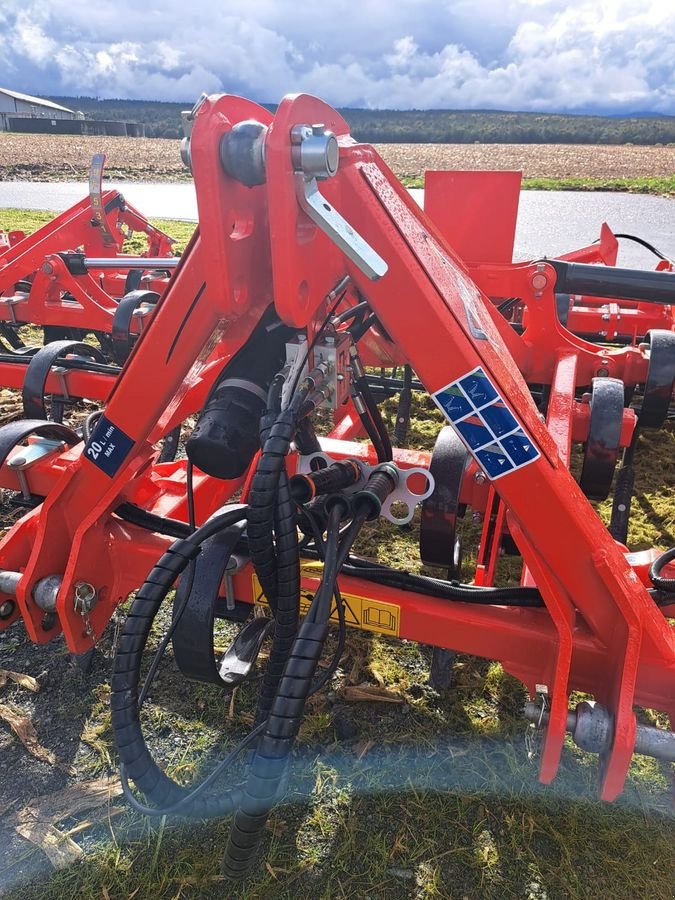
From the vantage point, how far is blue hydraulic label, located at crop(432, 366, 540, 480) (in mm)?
1671

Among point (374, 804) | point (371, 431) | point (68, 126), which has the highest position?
point (68, 126)

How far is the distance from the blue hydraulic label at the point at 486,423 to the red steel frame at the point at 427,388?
0.03 m

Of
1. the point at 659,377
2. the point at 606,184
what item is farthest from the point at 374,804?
the point at 606,184

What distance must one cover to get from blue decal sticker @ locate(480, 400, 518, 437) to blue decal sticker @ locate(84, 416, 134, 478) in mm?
1078

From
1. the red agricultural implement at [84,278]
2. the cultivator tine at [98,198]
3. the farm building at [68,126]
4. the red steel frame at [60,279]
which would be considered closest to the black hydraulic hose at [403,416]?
the red agricultural implement at [84,278]

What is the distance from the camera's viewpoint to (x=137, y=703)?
159cm

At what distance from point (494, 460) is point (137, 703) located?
1.09 m

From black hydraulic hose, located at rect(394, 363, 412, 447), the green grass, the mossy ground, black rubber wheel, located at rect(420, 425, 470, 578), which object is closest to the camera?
the mossy ground

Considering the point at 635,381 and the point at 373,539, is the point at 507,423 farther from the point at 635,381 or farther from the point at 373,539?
the point at 635,381

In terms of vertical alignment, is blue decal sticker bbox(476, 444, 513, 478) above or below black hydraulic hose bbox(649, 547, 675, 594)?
above

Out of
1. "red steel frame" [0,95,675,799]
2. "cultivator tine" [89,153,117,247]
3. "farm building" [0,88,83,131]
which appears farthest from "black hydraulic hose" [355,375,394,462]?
"farm building" [0,88,83,131]

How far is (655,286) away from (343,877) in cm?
314

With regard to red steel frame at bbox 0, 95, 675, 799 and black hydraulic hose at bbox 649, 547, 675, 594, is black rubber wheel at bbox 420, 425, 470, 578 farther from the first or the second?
black hydraulic hose at bbox 649, 547, 675, 594

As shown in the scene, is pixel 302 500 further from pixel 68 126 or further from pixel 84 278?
pixel 68 126
